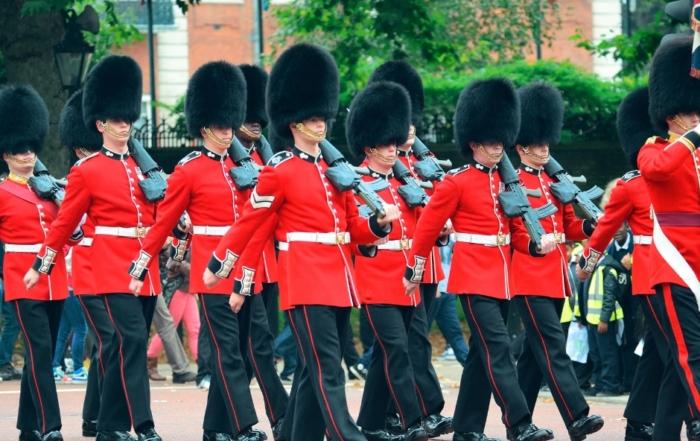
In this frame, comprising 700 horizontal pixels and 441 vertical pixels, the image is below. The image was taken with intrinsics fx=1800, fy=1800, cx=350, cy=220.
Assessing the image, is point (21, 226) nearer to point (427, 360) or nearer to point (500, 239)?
point (427, 360)

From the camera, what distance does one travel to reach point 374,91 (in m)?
10.0

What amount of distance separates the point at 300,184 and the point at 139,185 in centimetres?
145

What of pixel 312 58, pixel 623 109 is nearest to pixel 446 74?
pixel 623 109

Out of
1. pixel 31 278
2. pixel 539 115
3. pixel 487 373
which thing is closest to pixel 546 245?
pixel 487 373

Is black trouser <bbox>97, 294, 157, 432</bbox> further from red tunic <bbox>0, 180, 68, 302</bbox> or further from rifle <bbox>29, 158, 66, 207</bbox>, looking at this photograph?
rifle <bbox>29, 158, 66, 207</bbox>

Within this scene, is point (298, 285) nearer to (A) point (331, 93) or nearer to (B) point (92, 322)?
(A) point (331, 93)

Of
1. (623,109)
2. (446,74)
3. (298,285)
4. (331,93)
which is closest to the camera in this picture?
(298,285)

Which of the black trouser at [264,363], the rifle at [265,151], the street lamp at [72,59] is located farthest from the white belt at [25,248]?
the street lamp at [72,59]

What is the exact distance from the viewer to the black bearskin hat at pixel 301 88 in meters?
8.69

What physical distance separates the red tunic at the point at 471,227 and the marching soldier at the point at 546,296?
176 mm

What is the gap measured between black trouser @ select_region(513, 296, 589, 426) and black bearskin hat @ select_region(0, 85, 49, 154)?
291 cm

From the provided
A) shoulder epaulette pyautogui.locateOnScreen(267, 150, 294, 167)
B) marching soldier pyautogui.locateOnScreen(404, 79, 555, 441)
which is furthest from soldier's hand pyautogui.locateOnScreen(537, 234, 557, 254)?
shoulder epaulette pyautogui.locateOnScreen(267, 150, 294, 167)

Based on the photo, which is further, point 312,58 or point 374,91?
point 374,91

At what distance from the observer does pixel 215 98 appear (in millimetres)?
9867
